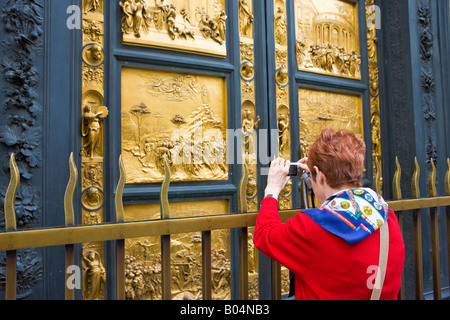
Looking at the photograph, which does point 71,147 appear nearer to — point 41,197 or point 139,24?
point 41,197

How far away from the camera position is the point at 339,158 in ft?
4.39

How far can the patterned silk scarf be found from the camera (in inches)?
46.7

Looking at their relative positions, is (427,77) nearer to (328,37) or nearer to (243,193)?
(328,37)

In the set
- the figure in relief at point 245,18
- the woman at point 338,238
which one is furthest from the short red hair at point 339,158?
the figure in relief at point 245,18

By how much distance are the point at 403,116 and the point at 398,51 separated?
0.91 m

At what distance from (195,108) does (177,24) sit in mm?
905

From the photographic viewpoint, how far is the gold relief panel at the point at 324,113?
4.47 meters

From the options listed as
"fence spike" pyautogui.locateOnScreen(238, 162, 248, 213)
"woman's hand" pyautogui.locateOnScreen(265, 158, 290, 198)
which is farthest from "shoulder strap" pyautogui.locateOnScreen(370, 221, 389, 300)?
"fence spike" pyautogui.locateOnScreen(238, 162, 248, 213)

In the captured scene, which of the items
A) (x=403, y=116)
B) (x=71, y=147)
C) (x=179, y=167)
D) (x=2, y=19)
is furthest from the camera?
(x=403, y=116)

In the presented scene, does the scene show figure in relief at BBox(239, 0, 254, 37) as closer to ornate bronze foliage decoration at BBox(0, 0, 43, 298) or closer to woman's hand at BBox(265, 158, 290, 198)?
ornate bronze foliage decoration at BBox(0, 0, 43, 298)

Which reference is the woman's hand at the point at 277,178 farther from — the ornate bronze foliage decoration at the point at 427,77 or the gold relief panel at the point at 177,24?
the ornate bronze foliage decoration at the point at 427,77

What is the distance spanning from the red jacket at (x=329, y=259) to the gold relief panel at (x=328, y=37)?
353cm
